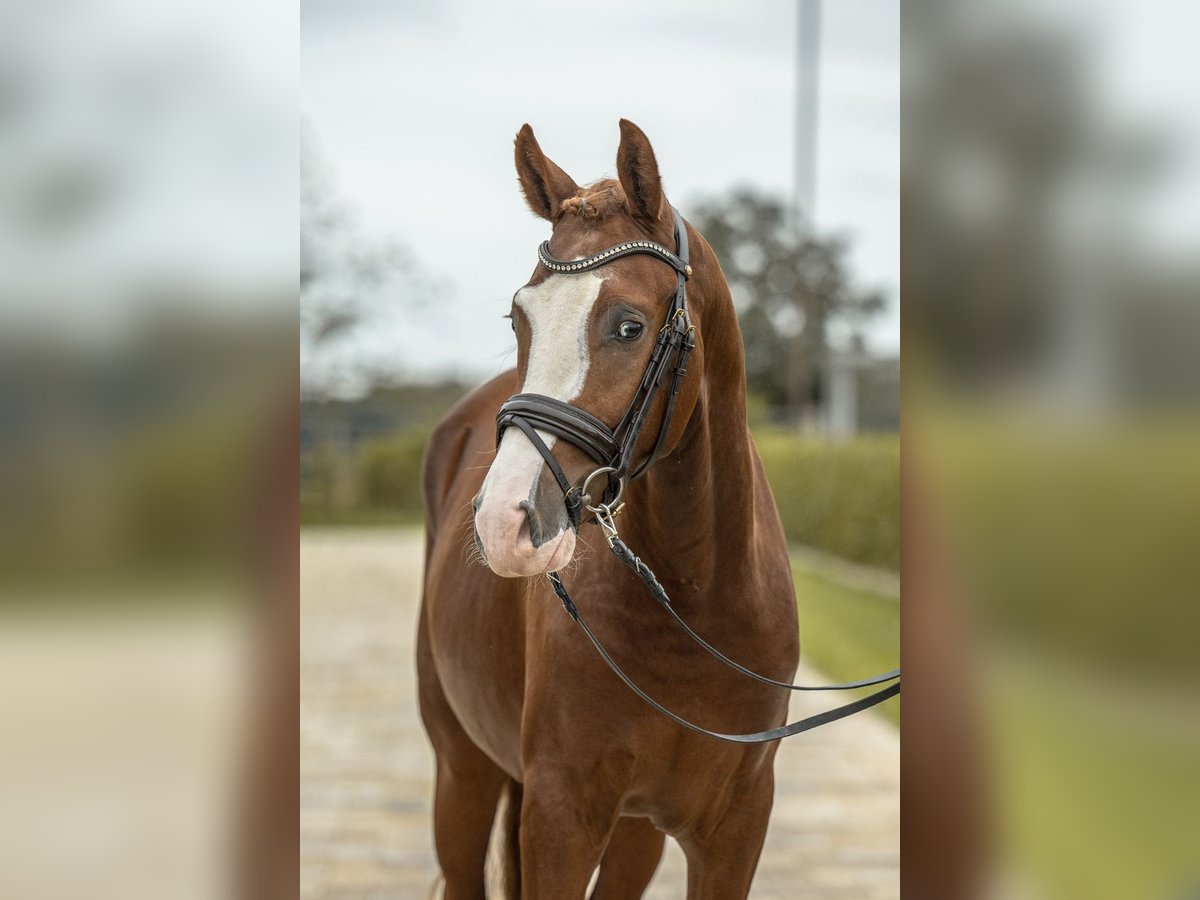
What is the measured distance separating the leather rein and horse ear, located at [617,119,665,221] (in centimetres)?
8

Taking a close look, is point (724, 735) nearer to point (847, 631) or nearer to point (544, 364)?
point (544, 364)

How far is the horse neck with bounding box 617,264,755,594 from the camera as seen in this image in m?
1.83

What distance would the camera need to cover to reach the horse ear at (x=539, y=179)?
1779 mm

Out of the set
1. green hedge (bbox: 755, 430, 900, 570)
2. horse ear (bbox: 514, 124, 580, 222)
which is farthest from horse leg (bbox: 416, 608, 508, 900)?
green hedge (bbox: 755, 430, 900, 570)

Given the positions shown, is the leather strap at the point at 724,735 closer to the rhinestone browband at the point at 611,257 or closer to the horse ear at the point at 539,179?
the rhinestone browband at the point at 611,257

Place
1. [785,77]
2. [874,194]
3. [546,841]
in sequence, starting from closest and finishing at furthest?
[546,841]
[785,77]
[874,194]

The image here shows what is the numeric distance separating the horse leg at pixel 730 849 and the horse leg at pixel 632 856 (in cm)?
54

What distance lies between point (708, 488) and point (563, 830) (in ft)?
2.24

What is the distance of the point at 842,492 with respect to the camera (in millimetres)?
8977
